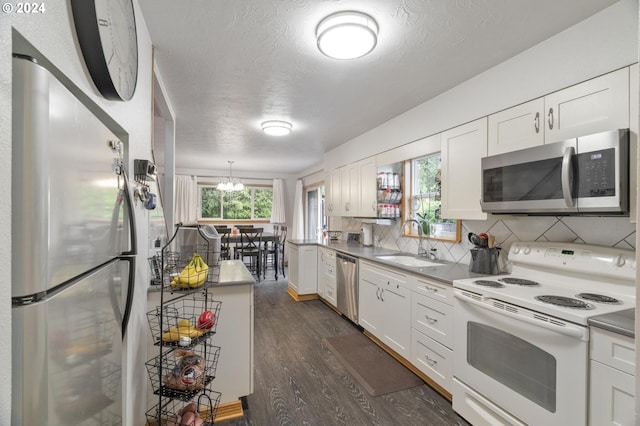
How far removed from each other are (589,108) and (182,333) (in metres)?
2.52

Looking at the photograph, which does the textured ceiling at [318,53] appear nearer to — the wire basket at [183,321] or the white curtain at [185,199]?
the wire basket at [183,321]

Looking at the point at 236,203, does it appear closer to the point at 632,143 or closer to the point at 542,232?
the point at 542,232

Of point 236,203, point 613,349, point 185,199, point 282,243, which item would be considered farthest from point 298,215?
point 613,349

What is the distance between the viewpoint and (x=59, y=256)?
65 centimetres

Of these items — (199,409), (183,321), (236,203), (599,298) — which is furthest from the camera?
(236,203)

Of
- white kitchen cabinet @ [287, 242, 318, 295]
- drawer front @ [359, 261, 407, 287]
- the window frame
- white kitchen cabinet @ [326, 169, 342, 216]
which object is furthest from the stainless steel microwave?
the window frame

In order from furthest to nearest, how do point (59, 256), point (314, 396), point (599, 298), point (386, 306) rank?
point (386, 306)
point (314, 396)
point (599, 298)
point (59, 256)

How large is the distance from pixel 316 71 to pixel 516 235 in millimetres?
1989

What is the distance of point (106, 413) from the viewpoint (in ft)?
3.16

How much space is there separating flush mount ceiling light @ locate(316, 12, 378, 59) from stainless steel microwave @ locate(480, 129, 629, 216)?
1.17m

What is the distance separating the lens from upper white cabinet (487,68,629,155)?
149cm

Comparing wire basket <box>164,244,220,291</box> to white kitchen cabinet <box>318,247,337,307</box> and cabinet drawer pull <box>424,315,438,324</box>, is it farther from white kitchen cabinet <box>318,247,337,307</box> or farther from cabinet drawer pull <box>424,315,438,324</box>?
white kitchen cabinet <box>318,247,337,307</box>

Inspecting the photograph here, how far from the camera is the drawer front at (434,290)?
2.06 m

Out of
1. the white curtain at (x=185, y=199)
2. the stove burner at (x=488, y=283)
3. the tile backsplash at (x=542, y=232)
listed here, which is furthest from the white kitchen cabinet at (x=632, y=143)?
the white curtain at (x=185, y=199)
